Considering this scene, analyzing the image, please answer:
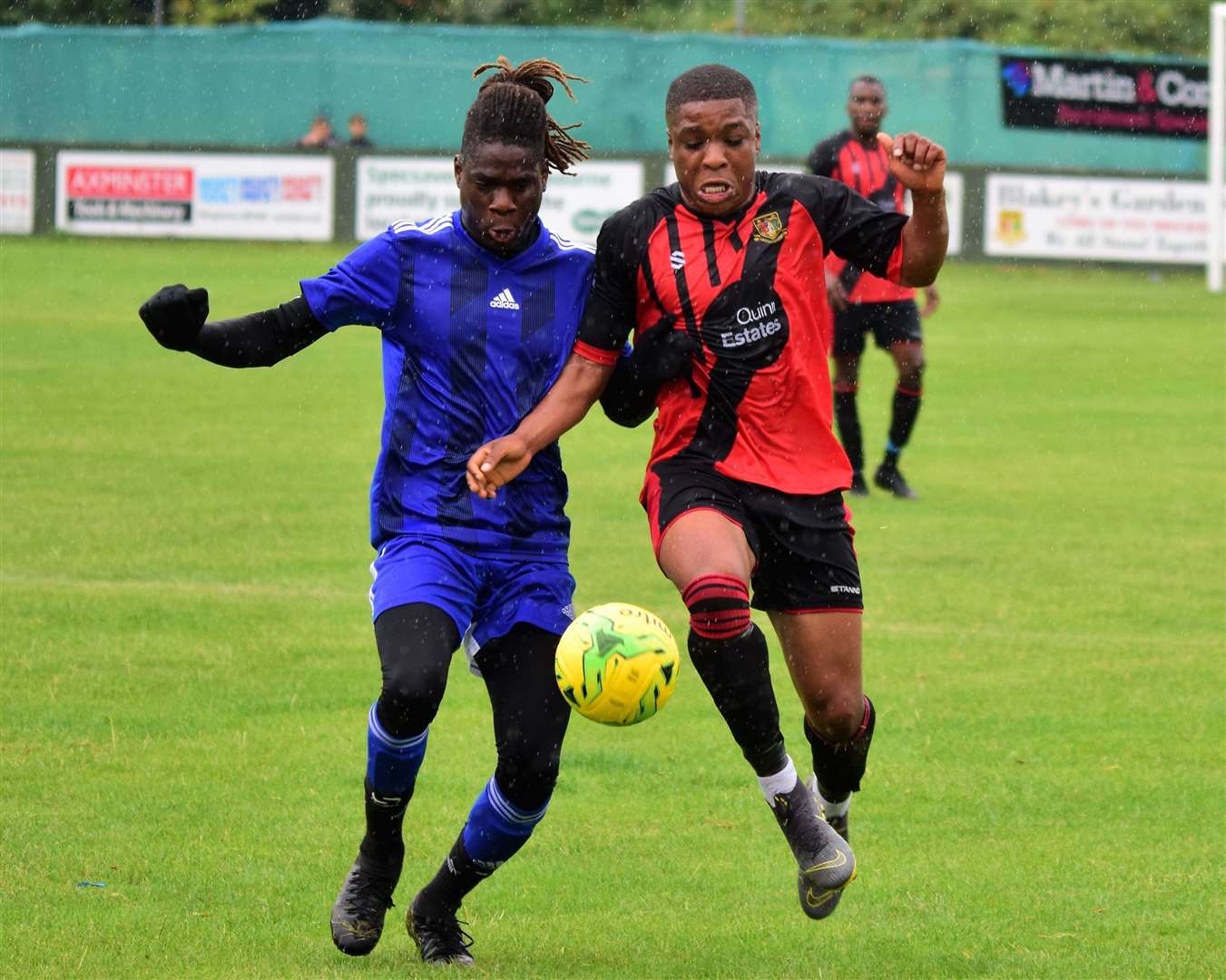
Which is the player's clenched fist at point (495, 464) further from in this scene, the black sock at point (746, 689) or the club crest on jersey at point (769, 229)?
the club crest on jersey at point (769, 229)

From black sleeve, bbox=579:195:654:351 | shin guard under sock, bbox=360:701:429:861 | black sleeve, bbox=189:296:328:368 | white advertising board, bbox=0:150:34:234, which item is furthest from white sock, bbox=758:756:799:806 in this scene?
white advertising board, bbox=0:150:34:234

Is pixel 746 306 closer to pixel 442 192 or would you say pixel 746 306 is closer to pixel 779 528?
pixel 779 528

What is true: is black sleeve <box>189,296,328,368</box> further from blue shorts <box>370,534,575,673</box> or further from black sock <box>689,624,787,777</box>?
black sock <box>689,624,787,777</box>

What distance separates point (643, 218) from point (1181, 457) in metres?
10.4

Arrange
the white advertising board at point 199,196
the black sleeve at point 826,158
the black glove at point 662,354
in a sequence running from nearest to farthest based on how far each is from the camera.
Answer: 1. the black glove at point 662,354
2. the black sleeve at point 826,158
3. the white advertising board at point 199,196

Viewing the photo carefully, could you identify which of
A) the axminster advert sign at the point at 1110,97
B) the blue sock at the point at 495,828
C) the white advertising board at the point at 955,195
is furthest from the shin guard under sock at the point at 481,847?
the axminster advert sign at the point at 1110,97

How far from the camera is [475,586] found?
207 inches

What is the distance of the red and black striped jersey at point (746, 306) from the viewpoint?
548 centimetres

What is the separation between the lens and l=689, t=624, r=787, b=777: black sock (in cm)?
516

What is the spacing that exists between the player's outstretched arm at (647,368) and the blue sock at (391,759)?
40.9 inches

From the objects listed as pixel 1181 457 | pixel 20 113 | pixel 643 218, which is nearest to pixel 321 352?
pixel 1181 457

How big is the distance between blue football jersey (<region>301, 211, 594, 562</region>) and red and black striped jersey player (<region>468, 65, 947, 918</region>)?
0.43ft

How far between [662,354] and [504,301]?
0.46 metres

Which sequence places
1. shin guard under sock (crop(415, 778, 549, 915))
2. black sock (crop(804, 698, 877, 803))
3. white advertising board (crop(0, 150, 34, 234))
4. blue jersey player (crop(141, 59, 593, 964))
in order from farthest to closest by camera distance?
white advertising board (crop(0, 150, 34, 234)) → black sock (crop(804, 698, 877, 803)) → shin guard under sock (crop(415, 778, 549, 915)) → blue jersey player (crop(141, 59, 593, 964))
